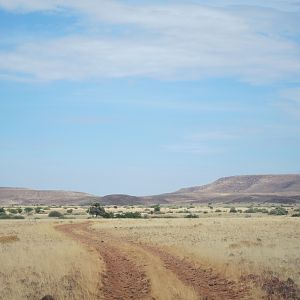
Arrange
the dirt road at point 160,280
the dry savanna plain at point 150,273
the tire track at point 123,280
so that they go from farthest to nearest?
the tire track at point 123,280 < the dry savanna plain at point 150,273 < the dirt road at point 160,280

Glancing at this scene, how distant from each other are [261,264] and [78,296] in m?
8.22

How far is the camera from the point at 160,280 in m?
16.9

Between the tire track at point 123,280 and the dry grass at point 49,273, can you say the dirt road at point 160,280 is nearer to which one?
the tire track at point 123,280

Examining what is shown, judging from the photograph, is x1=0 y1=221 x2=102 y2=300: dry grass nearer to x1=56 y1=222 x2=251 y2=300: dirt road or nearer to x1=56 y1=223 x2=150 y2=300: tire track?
x1=56 y1=223 x2=150 y2=300: tire track

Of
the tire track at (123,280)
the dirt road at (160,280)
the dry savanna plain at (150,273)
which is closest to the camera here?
the dirt road at (160,280)

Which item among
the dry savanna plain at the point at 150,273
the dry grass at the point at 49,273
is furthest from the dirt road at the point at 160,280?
the dry grass at the point at 49,273

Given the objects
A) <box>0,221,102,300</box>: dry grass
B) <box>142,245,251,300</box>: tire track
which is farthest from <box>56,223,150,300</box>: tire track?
<box>142,245,251,300</box>: tire track

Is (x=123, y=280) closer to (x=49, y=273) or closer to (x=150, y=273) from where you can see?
(x=150, y=273)

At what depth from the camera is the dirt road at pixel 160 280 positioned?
14.9 metres

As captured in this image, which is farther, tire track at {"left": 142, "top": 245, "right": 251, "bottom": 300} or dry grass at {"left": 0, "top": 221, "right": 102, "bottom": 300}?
dry grass at {"left": 0, "top": 221, "right": 102, "bottom": 300}

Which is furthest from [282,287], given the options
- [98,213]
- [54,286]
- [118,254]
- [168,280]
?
[98,213]

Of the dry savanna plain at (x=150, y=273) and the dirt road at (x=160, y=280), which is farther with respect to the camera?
the dry savanna plain at (x=150, y=273)

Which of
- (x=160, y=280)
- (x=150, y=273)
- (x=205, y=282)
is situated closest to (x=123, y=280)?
(x=150, y=273)

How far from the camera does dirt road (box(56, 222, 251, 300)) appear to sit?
14.9m
